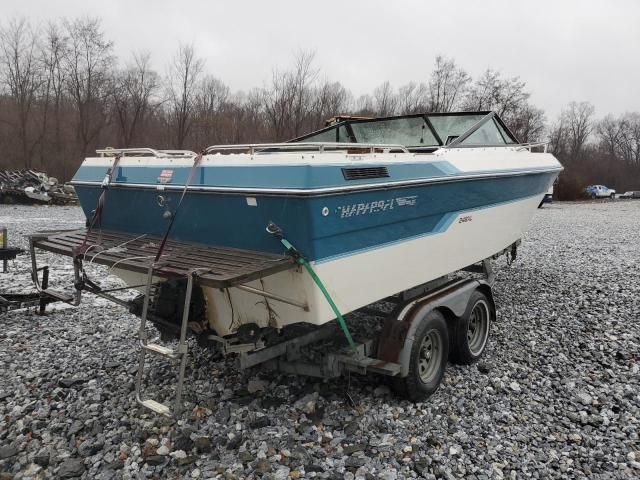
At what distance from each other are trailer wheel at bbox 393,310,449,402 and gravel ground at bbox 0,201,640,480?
114 mm

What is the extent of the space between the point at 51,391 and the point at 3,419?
1.32 ft

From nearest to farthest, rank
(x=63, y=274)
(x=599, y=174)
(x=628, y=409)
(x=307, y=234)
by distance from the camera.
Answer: (x=307, y=234) → (x=628, y=409) → (x=63, y=274) → (x=599, y=174)

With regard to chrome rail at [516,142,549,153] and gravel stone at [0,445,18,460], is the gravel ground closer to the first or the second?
gravel stone at [0,445,18,460]

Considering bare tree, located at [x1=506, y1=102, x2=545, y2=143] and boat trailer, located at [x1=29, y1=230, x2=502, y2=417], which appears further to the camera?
bare tree, located at [x1=506, y1=102, x2=545, y2=143]

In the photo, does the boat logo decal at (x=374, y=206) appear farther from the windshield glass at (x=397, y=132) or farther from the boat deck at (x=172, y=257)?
the windshield glass at (x=397, y=132)

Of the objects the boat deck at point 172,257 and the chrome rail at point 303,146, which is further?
the chrome rail at point 303,146

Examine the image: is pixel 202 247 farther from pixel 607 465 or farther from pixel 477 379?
pixel 607 465

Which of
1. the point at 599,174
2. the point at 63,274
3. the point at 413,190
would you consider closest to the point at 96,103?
the point at 63,274

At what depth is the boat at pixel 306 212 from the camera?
278cm

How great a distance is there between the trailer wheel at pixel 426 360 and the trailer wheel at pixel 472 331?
0.78ft

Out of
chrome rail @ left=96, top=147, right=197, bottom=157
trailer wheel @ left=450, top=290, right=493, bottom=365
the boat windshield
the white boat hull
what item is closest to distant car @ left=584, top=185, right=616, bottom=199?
the boat windshield

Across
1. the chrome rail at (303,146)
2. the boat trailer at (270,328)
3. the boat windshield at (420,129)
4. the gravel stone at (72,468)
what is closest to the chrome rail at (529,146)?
the boat windshield at (420,129)

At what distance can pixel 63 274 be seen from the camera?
→ 715cm

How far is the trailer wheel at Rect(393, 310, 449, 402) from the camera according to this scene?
3.39 m
